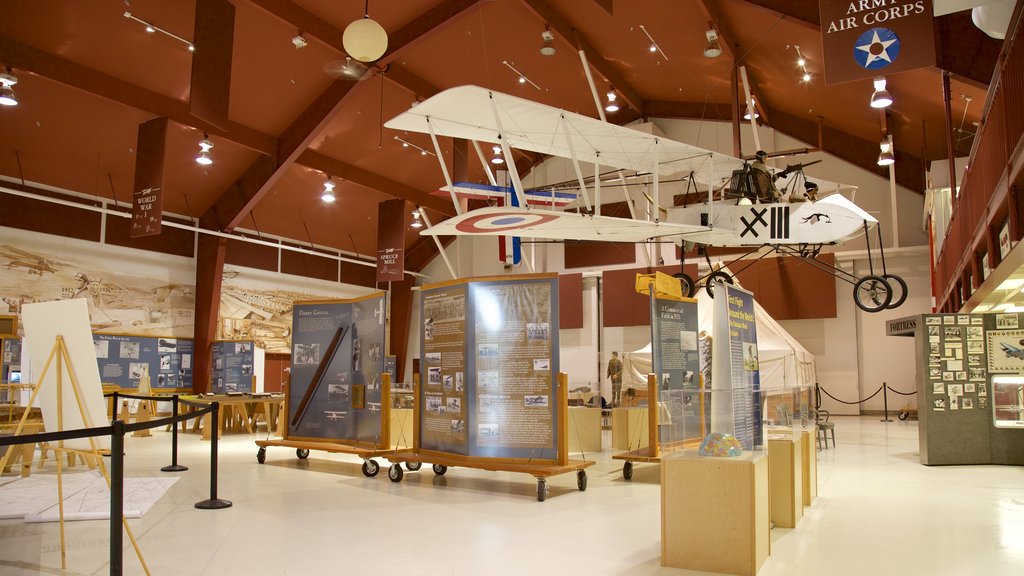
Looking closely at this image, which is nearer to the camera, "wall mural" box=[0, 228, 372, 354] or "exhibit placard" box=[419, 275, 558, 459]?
"exhibit placard" box=[419, 275, 558, 459]

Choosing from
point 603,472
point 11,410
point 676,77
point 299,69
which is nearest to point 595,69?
point 676,77

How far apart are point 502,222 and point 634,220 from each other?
1731 millimetres

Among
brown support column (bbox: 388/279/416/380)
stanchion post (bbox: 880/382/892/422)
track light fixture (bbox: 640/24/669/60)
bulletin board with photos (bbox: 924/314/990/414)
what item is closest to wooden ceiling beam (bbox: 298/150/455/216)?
brown support column (bbox: 388/279/416/380)

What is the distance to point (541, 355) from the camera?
272 inches

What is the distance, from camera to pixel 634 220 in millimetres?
8672

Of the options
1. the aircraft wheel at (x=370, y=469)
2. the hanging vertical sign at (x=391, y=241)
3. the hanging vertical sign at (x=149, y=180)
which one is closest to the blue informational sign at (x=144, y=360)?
the hanging vertical sign at (x=149, y=180)

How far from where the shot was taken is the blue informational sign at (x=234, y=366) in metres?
16.7

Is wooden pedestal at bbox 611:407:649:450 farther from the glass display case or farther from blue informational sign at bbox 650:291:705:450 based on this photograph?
the glass display case

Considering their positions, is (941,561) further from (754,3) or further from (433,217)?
(433,217)

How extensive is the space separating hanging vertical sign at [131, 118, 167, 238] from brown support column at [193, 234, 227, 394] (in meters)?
4.91

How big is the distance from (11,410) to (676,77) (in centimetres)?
1559

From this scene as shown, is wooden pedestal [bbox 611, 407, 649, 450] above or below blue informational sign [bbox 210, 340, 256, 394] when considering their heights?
below

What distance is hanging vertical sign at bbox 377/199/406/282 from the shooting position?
17.9 m

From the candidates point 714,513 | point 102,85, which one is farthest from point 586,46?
point 714,513
